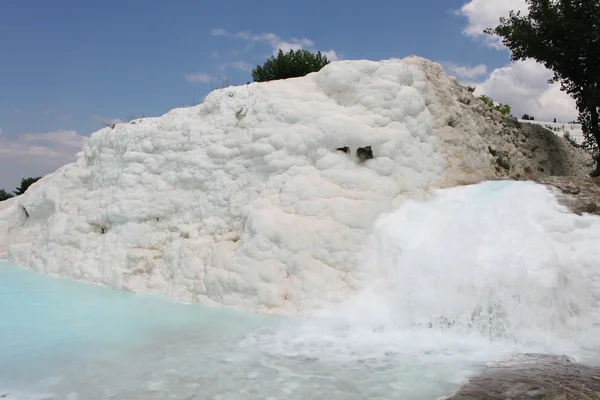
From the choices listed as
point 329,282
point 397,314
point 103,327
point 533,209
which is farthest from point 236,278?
point 533,209

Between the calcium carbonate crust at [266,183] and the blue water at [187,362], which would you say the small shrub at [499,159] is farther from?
the blue water at [187,362]

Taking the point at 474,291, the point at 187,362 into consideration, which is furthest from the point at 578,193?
the point at 187,362

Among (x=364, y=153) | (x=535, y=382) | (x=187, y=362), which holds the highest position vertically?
(x=364, y=153)

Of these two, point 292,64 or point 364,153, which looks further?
point 292,64

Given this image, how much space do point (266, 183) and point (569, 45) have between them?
A: 329 inches

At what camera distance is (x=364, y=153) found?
693 cm

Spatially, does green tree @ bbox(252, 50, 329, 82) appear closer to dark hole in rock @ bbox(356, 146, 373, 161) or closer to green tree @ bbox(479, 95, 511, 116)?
green tree @ bbox(479, 95, 511, 116)

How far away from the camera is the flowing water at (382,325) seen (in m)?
3.49

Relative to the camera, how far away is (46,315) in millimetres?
5492

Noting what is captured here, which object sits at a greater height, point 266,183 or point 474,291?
point 266,183

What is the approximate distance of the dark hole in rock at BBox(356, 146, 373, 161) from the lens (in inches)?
272

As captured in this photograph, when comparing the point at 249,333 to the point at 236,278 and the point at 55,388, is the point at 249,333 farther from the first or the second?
the point at 55,388

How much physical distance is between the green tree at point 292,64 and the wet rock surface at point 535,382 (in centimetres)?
1364

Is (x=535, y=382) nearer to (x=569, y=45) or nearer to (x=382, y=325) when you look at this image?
(x=382, y=325)
